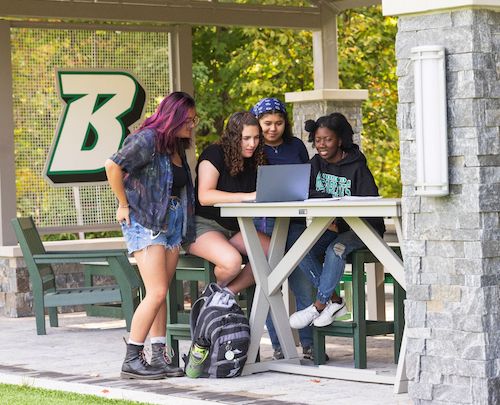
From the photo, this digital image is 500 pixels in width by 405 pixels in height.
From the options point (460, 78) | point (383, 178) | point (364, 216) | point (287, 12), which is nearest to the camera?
point (460, 78)

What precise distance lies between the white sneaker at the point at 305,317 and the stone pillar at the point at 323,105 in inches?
231

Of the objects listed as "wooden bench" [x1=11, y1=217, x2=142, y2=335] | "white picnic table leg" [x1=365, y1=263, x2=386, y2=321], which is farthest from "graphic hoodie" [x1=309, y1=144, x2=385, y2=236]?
"wooden bench" [x1=11, y1=217, x2=142, y2=335]

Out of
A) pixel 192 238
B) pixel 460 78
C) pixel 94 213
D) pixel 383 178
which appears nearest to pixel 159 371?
pixel 192 238

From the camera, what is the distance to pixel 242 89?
63.5 ft

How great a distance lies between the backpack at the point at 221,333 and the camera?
734cm

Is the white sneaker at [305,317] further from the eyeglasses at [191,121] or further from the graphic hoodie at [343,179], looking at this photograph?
the eyeglasses at [191,121]

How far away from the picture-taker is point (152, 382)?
7316mm

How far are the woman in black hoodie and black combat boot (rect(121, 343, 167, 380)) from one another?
32.2 inches

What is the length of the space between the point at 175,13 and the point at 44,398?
6022mm

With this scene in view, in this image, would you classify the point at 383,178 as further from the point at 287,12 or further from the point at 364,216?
the point at 364,216

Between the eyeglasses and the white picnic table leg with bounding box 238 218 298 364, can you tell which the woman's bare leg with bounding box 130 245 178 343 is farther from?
the eyeglasses

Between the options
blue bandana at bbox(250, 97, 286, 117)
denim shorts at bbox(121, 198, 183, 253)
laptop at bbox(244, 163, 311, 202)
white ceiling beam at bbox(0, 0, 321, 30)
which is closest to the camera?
laptop at bbox(244, 163, 311, 202)

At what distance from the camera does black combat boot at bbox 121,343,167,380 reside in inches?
291

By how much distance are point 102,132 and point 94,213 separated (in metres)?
0.73
